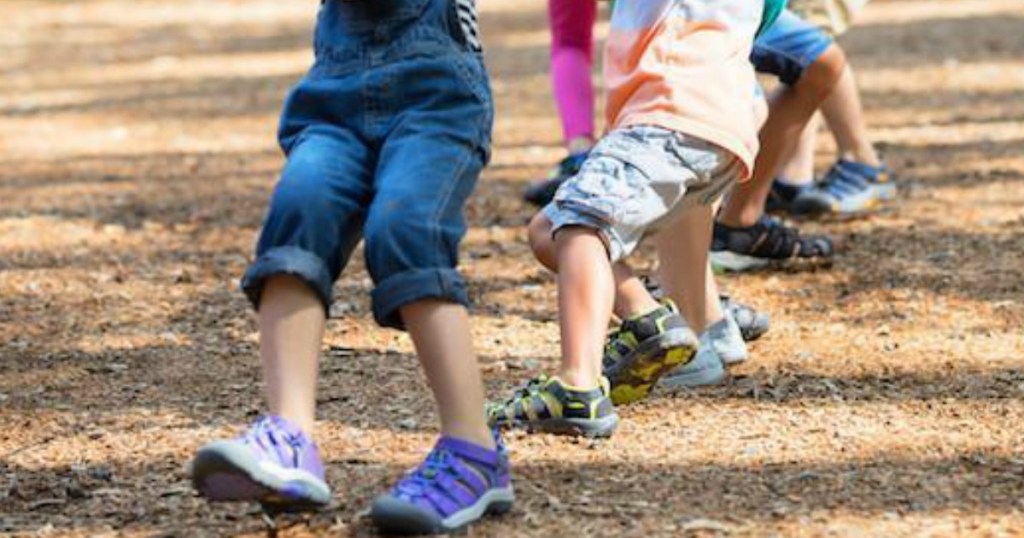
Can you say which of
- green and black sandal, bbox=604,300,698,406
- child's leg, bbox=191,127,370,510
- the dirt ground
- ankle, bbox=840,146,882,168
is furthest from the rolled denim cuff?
ankle, bbox=840,146,882,168

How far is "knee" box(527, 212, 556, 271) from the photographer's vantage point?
430 centimetres

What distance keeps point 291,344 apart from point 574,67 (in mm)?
3970

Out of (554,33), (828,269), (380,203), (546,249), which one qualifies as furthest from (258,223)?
(380,203)

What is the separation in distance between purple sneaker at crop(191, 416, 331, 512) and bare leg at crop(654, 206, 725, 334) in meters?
1.41

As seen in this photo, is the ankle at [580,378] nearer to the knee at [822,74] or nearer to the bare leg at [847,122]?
the knee at [822,74]

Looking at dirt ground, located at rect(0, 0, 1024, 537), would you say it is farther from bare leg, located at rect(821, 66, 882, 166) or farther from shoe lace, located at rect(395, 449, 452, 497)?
bare leg, located at rect(821, 66, 882, 166)

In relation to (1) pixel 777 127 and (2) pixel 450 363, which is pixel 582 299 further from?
(1) pixel 777 127

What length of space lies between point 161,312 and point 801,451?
2.45 m

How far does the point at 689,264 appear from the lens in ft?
15.6

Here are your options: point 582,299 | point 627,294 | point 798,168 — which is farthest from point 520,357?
point 798,168

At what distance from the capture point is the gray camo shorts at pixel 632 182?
4184 mm

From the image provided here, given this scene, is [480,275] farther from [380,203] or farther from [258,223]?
[380,203]

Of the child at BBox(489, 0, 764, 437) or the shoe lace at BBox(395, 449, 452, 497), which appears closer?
the shoe lace at BBox(395, 449, 452, 497)

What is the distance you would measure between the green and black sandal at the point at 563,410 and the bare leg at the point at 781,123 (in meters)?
1.92
